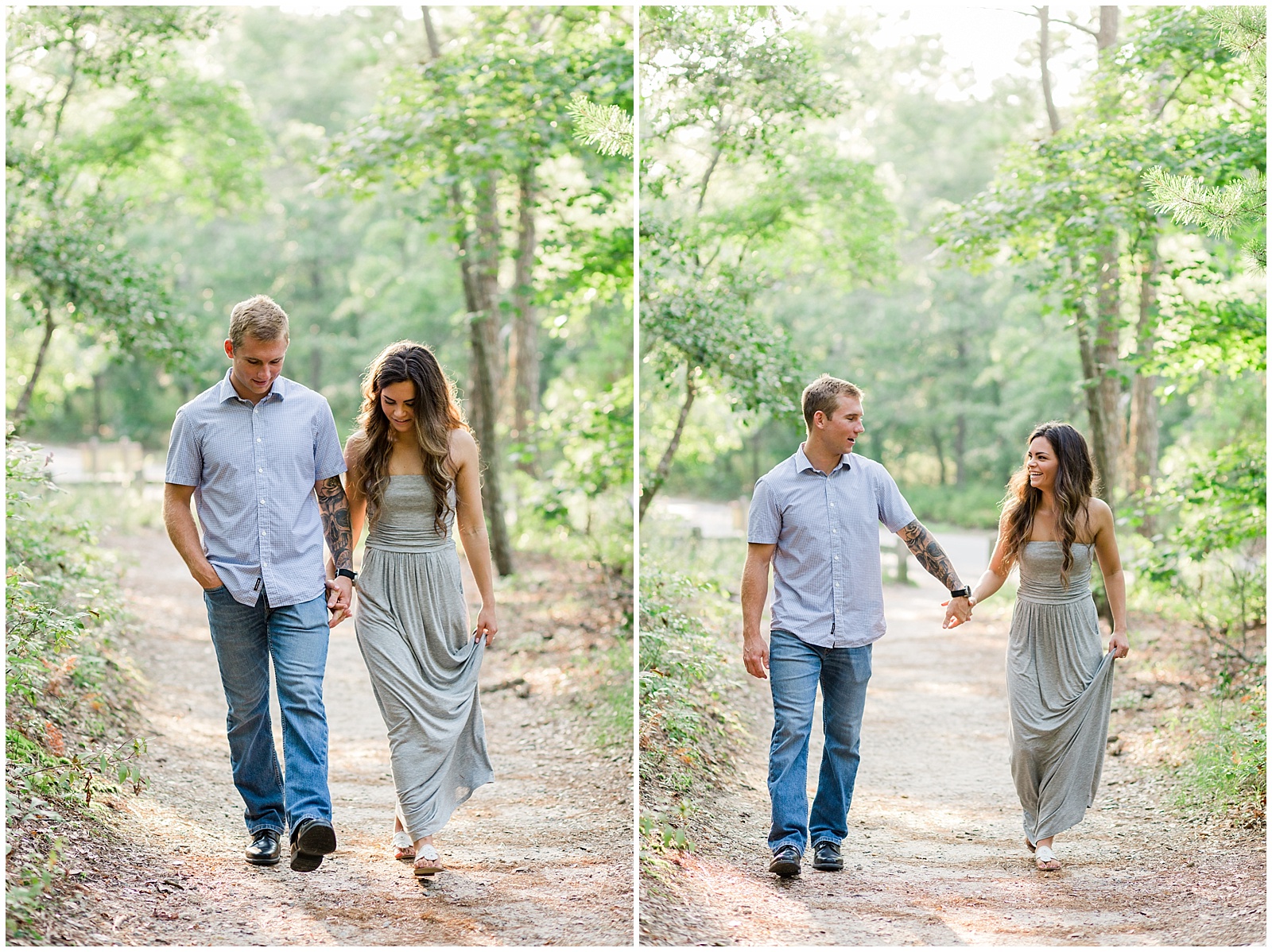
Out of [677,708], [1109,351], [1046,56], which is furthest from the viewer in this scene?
[1109,351]

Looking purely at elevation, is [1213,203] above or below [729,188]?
below

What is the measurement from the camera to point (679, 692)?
4.80 m

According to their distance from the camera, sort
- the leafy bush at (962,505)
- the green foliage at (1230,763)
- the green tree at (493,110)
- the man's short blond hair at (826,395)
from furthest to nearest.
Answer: the leafy bush at (962,505) < the green tree at (493,110) < the green foliage at (1230,763) < the man's short blond hair at (826,395)

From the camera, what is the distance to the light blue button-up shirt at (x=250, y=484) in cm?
365

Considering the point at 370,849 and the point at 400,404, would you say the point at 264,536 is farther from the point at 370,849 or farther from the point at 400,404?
the point at 370,849

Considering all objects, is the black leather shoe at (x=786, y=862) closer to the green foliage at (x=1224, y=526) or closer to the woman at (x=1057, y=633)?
the woman at (x=1057, y=633)

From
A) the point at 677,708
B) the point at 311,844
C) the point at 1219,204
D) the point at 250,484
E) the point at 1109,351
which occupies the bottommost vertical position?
the point at 311,844

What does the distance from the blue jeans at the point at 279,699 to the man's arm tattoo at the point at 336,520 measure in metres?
0.16

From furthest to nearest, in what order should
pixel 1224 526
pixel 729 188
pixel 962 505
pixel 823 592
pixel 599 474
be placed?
pixel 962 505, pixel 599 474, pixel 1224 526, pixel 729 188, pixel 823 592

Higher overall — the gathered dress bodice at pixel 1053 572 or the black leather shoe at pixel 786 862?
the gathered dress bodice at pixel 1053 572

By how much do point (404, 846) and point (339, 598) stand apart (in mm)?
884

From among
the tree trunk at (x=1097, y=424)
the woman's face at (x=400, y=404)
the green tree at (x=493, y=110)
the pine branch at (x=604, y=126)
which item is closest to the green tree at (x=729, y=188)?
the pine branch at (x=604, y=126)

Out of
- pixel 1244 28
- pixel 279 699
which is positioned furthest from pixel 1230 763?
pixel 279 699

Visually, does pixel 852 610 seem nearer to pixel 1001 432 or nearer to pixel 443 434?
pixel 443 434
